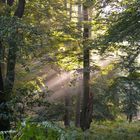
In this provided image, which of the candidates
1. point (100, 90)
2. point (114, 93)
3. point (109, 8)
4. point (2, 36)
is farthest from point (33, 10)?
point (100, 90)

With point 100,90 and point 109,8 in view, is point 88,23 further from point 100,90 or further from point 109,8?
point 100,90

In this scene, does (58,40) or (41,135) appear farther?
(58,40)

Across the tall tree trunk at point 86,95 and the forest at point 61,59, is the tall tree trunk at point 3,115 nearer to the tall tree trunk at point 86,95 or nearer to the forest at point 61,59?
the forest at point 61,59

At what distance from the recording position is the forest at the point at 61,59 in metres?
8.97

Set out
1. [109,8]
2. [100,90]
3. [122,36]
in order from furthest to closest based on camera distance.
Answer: [100,90]
[109,8]
[122,36]

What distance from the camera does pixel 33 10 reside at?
15.1 meters

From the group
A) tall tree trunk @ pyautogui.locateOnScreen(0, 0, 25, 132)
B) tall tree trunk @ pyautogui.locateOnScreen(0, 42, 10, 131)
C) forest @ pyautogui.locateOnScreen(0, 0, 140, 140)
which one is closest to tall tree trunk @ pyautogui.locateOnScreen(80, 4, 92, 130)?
forest @ pyautogui.locateOnScreen(0, 0, 140, 140)

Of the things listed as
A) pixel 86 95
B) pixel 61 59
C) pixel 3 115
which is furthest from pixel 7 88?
pixel 86 95

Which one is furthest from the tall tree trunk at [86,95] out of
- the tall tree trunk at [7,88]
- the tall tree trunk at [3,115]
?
the tall tree trunk at [3,115]

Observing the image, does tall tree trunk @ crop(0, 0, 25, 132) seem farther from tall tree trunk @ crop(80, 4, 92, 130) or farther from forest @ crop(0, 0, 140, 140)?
tall tree trunk @ crop(80, 4, 92, 130)

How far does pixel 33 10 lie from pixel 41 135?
1382 centimetres

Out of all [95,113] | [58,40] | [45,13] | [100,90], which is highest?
[45,13]

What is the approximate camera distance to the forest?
8969 mm

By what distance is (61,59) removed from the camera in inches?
680
